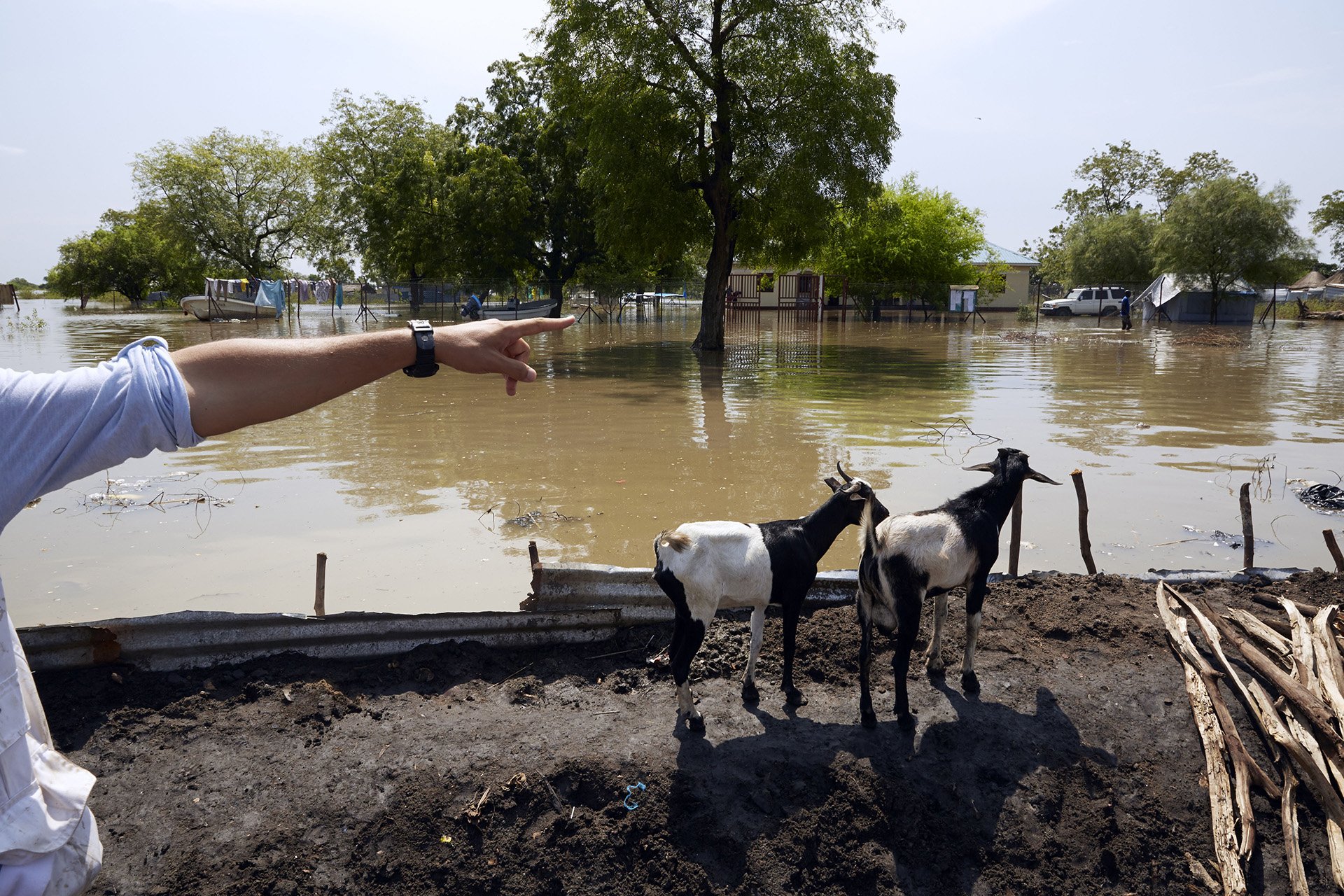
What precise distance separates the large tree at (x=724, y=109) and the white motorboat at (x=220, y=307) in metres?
27.6

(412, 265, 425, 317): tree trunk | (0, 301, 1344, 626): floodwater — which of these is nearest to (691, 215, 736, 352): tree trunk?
(0, 301, 1344, 626): floodwater

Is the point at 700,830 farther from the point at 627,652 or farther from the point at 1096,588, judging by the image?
the point at 1096,588

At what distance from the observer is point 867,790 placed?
13.0 feet

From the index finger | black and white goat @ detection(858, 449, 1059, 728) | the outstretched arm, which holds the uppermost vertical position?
the index finger

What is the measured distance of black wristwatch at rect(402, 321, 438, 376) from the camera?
2.29 metres

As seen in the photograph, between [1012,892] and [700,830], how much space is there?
1.30 m

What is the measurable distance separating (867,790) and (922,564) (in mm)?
1103

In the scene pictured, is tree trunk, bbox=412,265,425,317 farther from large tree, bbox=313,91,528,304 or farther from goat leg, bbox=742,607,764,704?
goat leg, bbox=742,607,764,704

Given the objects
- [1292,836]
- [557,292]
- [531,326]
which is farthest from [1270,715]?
[557,292]

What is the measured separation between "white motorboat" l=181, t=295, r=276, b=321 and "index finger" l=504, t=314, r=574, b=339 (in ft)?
159

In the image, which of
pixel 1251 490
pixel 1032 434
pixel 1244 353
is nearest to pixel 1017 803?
pixel 1251 490

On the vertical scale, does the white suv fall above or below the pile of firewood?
above

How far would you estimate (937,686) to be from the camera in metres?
4.83

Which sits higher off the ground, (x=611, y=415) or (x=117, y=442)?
(x=117, y=442)
